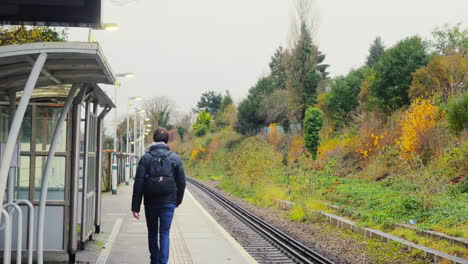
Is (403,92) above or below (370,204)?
above

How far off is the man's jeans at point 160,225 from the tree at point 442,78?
21.2m

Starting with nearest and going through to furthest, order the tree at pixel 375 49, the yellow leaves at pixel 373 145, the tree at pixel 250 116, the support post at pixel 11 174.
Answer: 1. the support post at pixel 11 174
2. the yellow leaves at pixel 373 145
3. the tree at pixel 250 116
4. the tree at pixel 375 49

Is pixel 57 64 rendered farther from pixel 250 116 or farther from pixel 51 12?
pixel 250 116

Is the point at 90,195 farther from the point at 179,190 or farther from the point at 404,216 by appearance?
the point at 404,216

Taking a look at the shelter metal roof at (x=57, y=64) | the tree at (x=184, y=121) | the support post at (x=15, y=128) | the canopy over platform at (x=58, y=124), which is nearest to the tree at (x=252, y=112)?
the tree at (x=184, y=121)

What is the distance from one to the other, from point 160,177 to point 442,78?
2382 cm

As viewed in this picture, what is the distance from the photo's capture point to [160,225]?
24.7 ft

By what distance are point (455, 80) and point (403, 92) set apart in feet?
13.6

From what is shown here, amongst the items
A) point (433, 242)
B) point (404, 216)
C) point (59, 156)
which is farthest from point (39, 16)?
point (404, 216)

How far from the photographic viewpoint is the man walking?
7320 millimetres

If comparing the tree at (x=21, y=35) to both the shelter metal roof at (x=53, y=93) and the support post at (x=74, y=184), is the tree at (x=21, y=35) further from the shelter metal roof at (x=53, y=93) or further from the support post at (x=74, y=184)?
the support post at (x=74, y=184)

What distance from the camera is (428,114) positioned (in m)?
23.3

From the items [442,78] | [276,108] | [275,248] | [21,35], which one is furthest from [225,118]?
[275,248]

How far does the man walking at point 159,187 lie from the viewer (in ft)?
24.0
